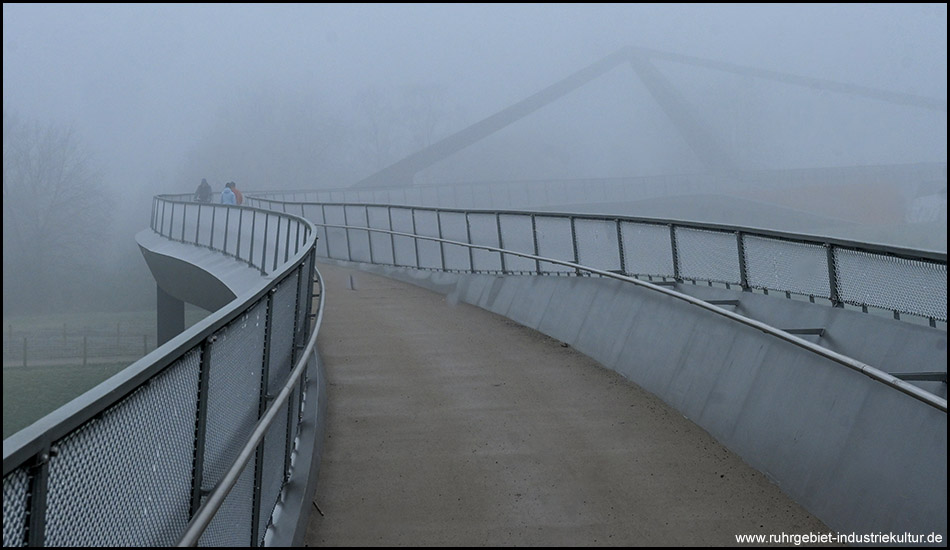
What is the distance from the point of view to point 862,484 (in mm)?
5363

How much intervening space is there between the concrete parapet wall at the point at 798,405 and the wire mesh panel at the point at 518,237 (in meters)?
5.40

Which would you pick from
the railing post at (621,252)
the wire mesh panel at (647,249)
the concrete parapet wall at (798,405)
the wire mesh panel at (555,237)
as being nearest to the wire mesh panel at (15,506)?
the concrete parapet wall at (798,405)

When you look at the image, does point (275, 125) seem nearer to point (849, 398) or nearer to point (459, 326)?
point (459, 326)

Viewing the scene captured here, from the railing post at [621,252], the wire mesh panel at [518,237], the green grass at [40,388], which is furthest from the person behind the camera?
the green grass at [40,388]

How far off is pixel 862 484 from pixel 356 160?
4942 inches

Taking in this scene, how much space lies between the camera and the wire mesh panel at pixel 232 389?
3.95 m

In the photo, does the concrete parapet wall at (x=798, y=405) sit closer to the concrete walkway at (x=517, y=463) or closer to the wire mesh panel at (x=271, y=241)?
the concrete walkway at (x=517, y=463)

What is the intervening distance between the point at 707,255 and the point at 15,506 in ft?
32.3

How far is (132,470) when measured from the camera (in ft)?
9.43

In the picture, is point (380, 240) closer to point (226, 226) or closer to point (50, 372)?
point (226, 226)

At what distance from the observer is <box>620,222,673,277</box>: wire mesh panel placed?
1233cm

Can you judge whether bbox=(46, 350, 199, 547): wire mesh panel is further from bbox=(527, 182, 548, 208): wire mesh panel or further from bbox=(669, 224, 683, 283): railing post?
bbox=(527, 182, 548, 208): wire mesh panel

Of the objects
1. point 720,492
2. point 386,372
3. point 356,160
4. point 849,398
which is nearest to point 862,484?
point 849,398

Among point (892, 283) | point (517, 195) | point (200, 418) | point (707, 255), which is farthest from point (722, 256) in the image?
point (517, 195)
